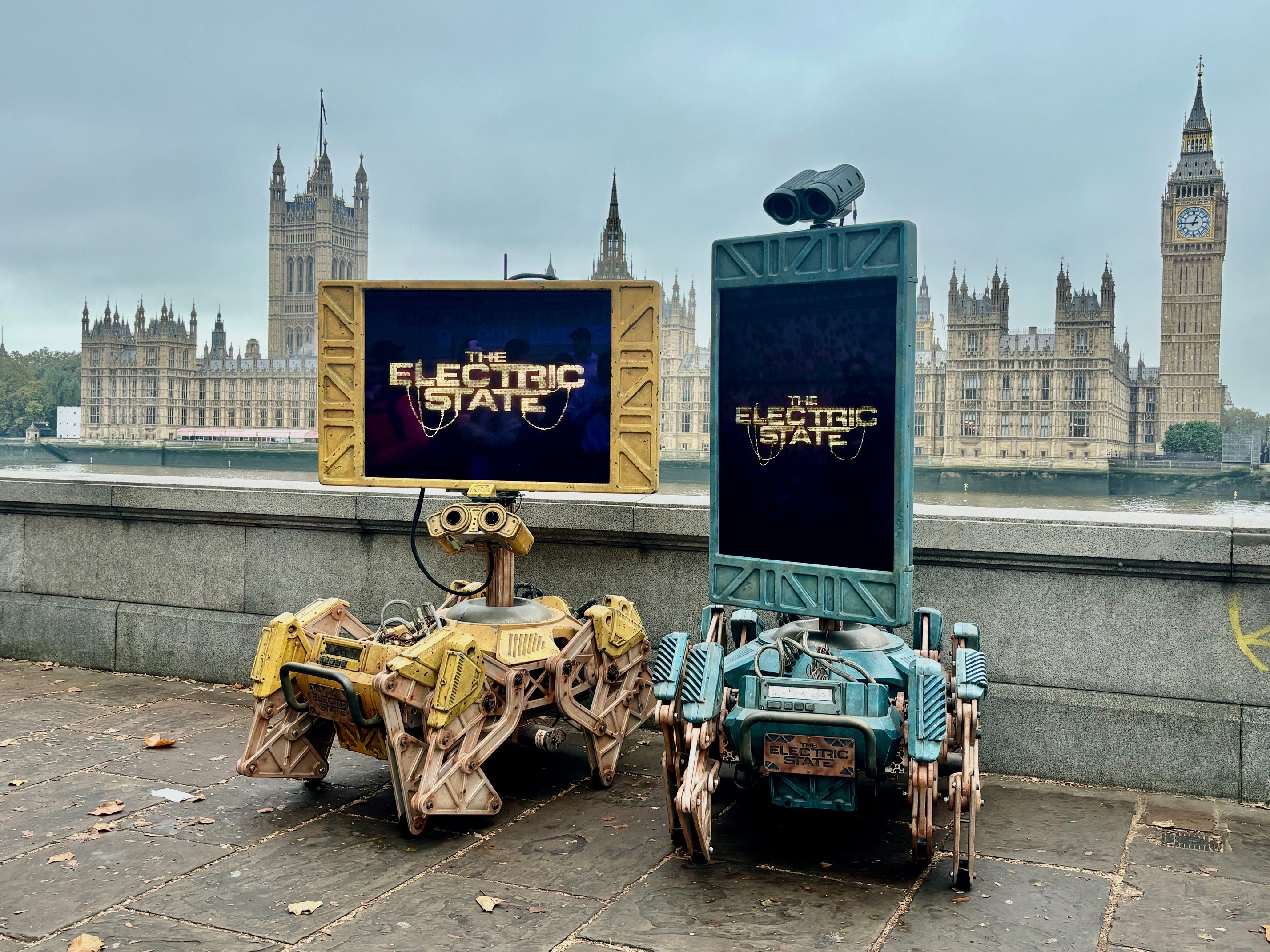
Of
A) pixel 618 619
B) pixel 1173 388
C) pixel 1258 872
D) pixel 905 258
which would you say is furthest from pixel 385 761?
pixel 1173 388

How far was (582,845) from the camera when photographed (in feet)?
15.9

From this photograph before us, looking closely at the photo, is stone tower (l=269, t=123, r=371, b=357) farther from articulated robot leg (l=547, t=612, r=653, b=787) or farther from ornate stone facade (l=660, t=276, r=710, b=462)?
articulated robot leg (l=547, t=612, r=653, b=787)

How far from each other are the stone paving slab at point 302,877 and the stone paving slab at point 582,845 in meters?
0.23

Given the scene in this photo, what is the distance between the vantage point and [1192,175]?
124812 millimetres

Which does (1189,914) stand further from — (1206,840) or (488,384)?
(488,384)

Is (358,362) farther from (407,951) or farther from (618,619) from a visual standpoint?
(407,951)

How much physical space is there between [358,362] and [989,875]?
12.8ft

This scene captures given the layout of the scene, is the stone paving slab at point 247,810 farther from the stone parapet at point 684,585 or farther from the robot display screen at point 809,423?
the robot display screen at point 809,423

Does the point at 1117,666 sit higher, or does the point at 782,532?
the point at 782,532

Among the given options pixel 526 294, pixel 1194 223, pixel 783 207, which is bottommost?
pixel 526 294

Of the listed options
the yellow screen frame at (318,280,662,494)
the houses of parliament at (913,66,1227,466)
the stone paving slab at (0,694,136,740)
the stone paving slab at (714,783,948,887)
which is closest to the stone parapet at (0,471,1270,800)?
the stone paving slab at (0,694,136,740)

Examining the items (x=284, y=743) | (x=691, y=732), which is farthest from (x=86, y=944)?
(x=691, y=732)

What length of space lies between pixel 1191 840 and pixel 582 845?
2741mm

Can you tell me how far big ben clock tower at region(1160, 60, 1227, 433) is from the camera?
12094 centimetres
